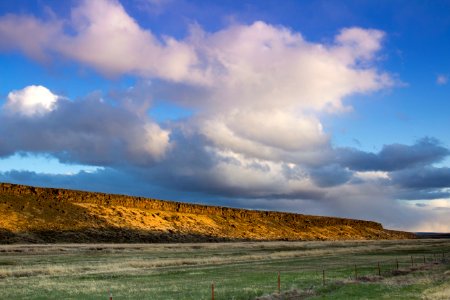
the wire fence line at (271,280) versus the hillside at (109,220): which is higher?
the hillside at (109,220)

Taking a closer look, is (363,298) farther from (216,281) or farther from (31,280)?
(31,280)


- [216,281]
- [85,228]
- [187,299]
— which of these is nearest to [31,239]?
[85,228]

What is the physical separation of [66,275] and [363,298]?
2623 cm

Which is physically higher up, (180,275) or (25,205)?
(25,205)

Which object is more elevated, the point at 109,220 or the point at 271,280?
the point at 109,220

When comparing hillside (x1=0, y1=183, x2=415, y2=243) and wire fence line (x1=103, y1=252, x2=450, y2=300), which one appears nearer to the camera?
wire fence line (x1=103, y1=252, x2=450, y2=300)

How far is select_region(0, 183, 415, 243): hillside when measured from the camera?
117875 mm

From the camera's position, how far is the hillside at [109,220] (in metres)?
118

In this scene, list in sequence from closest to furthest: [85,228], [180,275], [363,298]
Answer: [363,298]
[180,275]
[85,228]

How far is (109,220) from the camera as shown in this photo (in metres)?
139

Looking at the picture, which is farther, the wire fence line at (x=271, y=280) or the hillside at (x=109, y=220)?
the hillside at (x=109, y=220)

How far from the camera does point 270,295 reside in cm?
2903

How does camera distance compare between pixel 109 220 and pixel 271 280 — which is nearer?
pixel 271 280

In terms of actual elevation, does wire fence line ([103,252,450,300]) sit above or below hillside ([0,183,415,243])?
below
